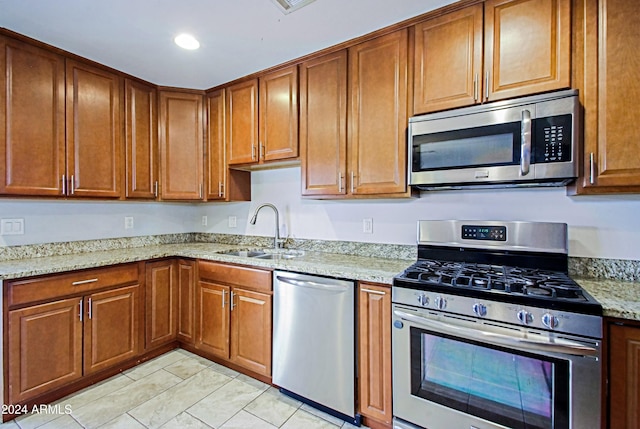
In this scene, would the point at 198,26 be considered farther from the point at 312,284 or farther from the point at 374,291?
the point at 374,291

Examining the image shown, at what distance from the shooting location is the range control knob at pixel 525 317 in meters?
1.25

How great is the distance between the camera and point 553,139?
146cm

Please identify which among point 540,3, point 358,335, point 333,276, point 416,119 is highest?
point 540,3

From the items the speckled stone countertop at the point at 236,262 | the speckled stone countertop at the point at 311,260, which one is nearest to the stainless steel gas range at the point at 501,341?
the speckled stone countertop at the point at 311,260

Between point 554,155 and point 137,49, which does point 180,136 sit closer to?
point 137,49

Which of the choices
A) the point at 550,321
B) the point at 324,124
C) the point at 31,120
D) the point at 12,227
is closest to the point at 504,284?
the point at 550,321

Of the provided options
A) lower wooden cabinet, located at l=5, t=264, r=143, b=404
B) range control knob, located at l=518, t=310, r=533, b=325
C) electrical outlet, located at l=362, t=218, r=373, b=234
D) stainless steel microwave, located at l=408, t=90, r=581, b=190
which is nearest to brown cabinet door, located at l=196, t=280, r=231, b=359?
lower wooden cabinet, located at l=5, t=264, r=143, b=404

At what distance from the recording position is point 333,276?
1.80m

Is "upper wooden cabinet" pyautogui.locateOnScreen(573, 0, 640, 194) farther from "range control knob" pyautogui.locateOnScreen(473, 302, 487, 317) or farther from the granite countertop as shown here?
"range control knob" pyautogui.locateOnScreen(473, 302, 487, 317)

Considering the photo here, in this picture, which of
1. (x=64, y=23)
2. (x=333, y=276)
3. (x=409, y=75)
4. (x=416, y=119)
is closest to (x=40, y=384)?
(x=333, y=276)

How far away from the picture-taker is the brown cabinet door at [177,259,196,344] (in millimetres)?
2555

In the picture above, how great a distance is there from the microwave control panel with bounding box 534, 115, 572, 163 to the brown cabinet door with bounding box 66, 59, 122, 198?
115 inches

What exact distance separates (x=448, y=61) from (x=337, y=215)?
1302 millimetres

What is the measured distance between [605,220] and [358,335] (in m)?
1.48
